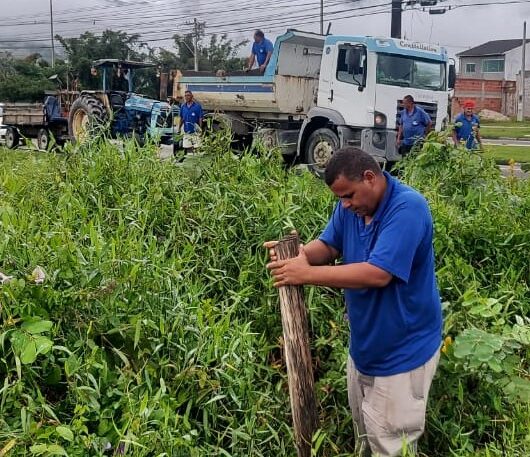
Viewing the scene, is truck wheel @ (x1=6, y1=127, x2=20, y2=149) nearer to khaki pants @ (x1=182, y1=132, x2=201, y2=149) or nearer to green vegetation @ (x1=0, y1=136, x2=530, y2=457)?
khaki pants @ (x1=182, y1=132, x2=201, y2=149)

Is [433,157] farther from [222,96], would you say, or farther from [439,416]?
[222,96]

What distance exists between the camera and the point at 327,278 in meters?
2.75

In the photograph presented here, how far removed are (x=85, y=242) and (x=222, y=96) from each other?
976cm

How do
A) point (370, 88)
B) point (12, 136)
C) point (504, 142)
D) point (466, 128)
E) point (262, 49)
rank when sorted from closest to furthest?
point (466, 128)
point (370, 88)
point (262, 49)
point (12, 136)
point (504, 142)

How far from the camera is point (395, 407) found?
2.86m

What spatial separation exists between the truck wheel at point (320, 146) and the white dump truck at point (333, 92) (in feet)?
0.06

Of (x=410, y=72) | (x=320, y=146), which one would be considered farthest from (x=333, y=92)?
(x=410, y=72)

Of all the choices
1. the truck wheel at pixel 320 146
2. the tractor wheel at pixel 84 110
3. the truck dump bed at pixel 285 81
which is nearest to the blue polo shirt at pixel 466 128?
the truck wheel at pixel 320 146

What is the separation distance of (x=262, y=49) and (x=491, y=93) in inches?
1304

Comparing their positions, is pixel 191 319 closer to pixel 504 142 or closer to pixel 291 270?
pixel 291 270

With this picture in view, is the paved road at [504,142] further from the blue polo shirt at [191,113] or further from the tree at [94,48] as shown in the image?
the tree at [94,48]

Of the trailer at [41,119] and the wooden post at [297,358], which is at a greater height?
the trailer at [41,119]

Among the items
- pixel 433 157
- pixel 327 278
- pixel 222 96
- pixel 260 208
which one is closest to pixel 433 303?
pixel 327 278

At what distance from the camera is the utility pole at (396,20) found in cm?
1708
